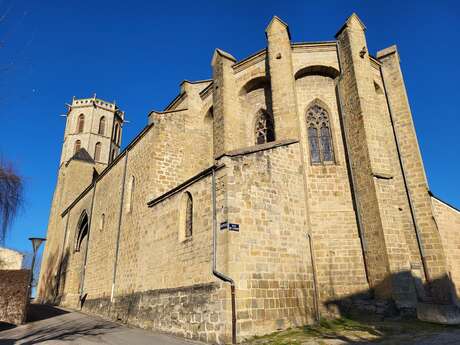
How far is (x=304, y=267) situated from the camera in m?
9.17

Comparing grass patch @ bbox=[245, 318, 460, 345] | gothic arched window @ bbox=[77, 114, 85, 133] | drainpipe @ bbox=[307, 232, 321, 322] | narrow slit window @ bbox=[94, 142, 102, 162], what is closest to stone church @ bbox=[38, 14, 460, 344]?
drainpipe @ bbox=[307, 232, 321, 322]

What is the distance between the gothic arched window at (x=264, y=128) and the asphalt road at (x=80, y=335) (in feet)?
24.3

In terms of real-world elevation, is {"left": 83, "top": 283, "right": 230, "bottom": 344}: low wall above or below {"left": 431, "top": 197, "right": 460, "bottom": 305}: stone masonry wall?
below

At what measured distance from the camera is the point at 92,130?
119 ft

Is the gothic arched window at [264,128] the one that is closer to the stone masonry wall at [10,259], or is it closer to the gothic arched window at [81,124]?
the gothic arched window at [81,124]

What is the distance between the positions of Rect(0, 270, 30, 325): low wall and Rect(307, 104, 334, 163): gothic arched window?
A: 11.3m

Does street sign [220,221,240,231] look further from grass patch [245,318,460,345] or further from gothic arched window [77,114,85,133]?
gothic arched window [77,114,85,133]

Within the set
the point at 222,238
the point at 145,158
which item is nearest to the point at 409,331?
the point at 222,238

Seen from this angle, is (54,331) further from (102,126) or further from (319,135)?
(102,126)

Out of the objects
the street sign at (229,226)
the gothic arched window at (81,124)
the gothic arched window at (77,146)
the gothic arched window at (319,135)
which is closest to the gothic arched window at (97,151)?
the gothic arched window at (77,146)

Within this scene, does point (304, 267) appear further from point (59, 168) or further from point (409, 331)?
point (59, 168)

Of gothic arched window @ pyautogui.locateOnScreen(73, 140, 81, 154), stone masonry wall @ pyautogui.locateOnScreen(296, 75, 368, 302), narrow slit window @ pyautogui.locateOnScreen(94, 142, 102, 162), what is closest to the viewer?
stone masonry wall @ pyautogui.locateOnScreen(296, 75, 368, 302)

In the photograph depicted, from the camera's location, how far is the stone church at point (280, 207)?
8.25 m

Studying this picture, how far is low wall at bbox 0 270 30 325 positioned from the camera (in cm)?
1201
